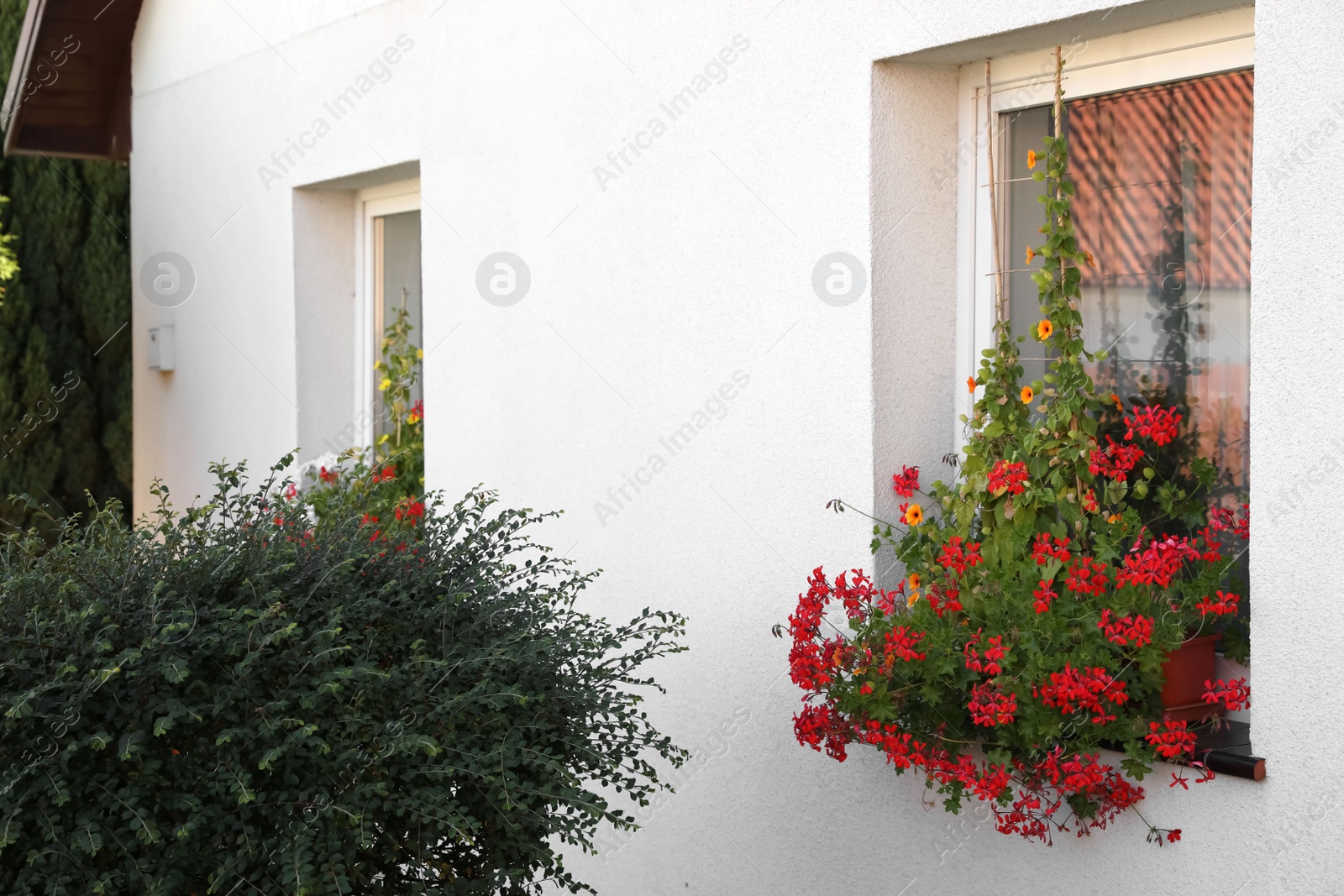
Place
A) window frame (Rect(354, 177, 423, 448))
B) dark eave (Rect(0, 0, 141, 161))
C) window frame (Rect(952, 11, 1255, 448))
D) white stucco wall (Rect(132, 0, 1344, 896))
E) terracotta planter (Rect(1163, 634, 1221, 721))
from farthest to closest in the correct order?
dark eave (Rect(0, 0, 141, 161)), window frame (Rect(354, 177, 423, 448)), window frame (Rect(952, 11, 1255, 448)), terracotta planter (Rect(1163, 634, 1221, 721)), white stucco wall (Rect(132, 0, 1344, 896))

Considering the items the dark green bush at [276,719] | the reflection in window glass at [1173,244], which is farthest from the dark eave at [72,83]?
the reflection in window glass at [1173,244]

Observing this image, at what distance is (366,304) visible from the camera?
6523mm

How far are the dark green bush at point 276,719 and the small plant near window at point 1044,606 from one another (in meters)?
0.60

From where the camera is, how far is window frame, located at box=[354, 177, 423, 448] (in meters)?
6.50

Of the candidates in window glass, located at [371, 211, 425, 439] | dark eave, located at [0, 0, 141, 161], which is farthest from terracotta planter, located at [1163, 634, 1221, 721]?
dark eave, located at [0, 0, 141, 161]

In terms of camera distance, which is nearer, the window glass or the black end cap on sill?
the black end cap on sill

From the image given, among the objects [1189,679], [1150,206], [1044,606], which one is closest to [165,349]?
[1150,206]

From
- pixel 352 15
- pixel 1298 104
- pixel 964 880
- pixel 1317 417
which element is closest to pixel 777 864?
pixel 964 880

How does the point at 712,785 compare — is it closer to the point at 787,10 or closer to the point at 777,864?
the point at 777,864

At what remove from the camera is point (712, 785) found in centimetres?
420

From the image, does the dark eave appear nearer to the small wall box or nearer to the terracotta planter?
the small wall box

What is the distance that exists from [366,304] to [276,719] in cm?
416

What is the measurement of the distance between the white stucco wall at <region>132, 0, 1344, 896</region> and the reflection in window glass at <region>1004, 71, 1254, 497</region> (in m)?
0.25

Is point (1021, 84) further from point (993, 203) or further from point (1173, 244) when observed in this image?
point (1173, 244)
